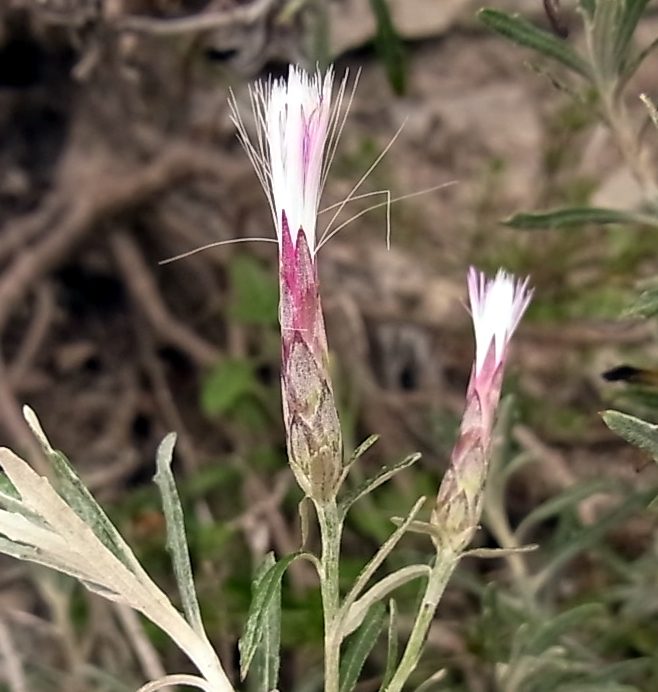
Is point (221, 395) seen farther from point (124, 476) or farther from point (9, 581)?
point (9, 581)

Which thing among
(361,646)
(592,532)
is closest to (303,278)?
(361,646)

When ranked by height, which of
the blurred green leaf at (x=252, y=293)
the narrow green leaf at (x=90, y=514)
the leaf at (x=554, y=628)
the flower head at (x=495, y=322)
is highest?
the flower head at (x=495, y=322)

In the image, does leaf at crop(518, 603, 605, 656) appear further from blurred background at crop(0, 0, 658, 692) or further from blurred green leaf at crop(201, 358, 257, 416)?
blurred green leaf at crop(201, 358, 257, 416)

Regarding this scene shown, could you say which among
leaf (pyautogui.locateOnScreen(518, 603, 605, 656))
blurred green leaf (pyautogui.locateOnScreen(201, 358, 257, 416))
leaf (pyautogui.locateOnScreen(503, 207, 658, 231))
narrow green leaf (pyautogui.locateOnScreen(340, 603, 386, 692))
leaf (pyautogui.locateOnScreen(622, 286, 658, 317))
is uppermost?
leaf (pyautogui.locateOnScreen(622, 286, 658, 317))

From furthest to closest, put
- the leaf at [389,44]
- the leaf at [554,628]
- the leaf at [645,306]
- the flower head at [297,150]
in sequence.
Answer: the leaf at [389,44], the leaf at [554,628], the leaf at [645,306], the flower head at [297,150]

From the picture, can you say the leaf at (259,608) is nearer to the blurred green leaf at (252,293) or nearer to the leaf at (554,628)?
the leaf at (554,628)

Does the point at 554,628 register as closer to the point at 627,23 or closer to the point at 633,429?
the point at 633,429

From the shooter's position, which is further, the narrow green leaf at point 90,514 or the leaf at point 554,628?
the leaf at point 554,628

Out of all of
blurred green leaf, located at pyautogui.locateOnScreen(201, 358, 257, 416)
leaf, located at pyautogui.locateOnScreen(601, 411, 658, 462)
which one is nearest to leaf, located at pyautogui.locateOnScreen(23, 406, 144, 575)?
leaf, located at pyautogui.locateOnScreen(601, 411, 658, 462)

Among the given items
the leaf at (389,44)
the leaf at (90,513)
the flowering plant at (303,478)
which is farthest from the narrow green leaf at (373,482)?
the leaf at (389,44)
